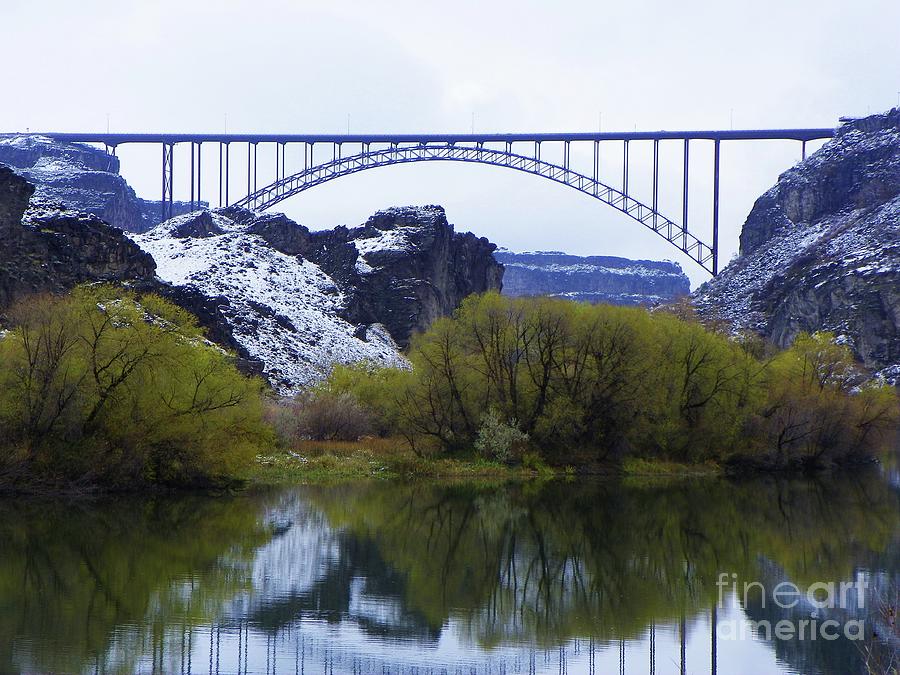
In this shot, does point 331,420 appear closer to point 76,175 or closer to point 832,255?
point 832,255

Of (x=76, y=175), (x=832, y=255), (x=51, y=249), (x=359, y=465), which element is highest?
(x=76, y=175)

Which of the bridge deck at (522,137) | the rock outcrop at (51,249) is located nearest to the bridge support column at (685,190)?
the bridge deck at (522,137)

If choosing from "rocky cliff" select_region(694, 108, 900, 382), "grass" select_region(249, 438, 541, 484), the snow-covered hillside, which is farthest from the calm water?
"rocky cliff" select_region(694, 108, 900, 382)

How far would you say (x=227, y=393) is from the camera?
1320 inches

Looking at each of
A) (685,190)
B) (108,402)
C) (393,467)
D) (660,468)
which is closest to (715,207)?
(685,190)

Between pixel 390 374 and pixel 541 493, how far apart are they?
700 inches

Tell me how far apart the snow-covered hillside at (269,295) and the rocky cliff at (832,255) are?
3131 centimetres

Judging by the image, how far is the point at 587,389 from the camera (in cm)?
4638

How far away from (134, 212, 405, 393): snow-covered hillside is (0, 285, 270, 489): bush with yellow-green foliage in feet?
88.4

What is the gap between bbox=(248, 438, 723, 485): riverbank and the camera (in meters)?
40.2

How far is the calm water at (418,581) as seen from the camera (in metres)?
15.2

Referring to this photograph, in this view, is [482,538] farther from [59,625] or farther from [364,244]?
[364,244]

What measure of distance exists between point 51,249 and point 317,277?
2843cm

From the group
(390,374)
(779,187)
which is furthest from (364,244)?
(779,187)
